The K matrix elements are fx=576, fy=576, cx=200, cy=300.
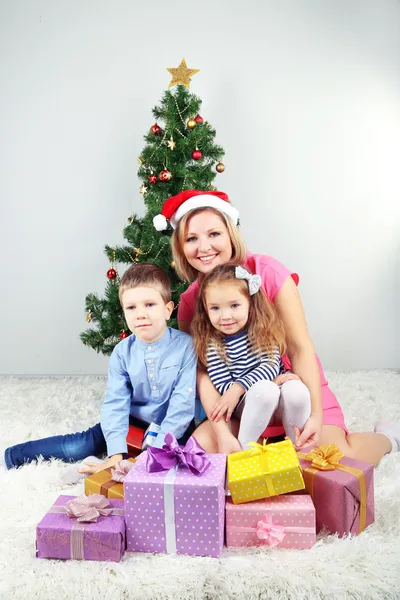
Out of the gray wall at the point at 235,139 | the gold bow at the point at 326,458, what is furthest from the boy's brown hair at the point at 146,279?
the gray wall at the point at 235,139

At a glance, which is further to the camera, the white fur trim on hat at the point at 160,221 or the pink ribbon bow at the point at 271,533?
the white fur trim on hat at the point at 160,221

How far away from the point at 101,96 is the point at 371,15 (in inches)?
61.1

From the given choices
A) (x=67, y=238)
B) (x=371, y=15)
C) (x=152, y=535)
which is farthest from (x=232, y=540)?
(x=371, y=15)

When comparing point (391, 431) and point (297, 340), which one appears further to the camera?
point (391, 431)

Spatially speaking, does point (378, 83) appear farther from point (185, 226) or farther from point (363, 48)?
point (185, 226)

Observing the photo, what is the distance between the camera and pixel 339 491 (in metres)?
1.36

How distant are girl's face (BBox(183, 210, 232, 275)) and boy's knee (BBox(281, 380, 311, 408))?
0.47 meters

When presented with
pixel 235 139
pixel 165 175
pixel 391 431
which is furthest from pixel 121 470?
pixel 235 139

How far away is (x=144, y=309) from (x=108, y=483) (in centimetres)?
53

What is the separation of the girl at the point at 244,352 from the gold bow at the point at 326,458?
20cm

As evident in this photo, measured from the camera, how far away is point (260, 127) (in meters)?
3.24

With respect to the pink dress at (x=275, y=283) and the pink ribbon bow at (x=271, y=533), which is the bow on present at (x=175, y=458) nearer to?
the pink ribbon bow at (x=271, y=533)

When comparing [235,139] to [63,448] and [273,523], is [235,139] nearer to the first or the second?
[63,448]

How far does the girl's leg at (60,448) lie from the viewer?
6.23 feet
